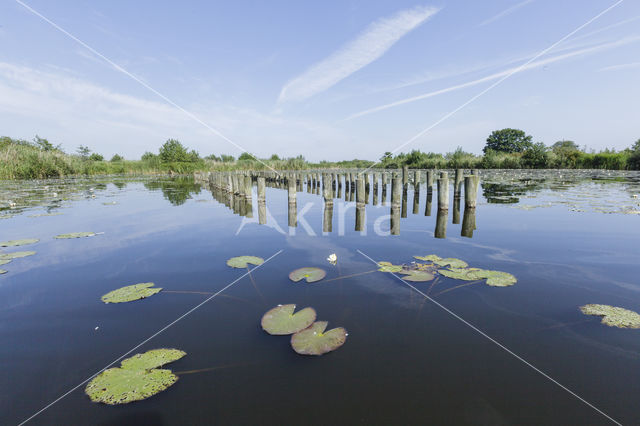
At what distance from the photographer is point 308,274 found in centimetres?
410

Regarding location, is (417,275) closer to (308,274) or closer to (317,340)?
(308,274)

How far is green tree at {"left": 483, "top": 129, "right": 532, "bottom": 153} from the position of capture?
64.4m

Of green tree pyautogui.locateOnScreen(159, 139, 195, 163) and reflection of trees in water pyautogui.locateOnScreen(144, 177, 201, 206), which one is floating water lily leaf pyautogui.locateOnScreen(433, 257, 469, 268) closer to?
reflection of trees in water pyautogui.locateOnScreen(144, 177, 201, 206)

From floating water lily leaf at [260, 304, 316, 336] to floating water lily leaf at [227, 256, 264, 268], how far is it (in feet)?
5.63

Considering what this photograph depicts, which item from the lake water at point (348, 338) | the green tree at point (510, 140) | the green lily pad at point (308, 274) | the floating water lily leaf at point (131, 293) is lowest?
the lake water at point (348, 338)

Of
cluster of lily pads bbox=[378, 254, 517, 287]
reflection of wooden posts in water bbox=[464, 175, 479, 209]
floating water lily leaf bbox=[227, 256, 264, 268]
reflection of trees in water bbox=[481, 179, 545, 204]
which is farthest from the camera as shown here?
reflection of trees in water bbox=[481, 179, 545, 204]

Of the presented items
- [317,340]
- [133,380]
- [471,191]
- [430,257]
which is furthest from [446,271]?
[471,191]

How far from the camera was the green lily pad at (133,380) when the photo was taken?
1.91 m

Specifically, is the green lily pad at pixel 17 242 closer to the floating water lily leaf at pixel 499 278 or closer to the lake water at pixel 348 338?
the lake water at pixel 348 338

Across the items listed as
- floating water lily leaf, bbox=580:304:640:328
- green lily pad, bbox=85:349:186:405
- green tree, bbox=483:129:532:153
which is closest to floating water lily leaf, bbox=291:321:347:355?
green lily pad, bbox=85:349:186:405

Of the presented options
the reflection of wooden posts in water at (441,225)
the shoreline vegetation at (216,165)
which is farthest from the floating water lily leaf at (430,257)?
the shoreline vegetation at (216,165)

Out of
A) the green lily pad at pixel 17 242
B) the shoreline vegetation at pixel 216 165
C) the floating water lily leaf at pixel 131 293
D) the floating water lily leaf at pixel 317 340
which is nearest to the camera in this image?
the floating water lily leaf at pixel 317 340

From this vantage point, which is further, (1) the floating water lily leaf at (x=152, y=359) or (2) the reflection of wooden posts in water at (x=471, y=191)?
(2) the reflection of wooden posts in water at (x=471, y=191)

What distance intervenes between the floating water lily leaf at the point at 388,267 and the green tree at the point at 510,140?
72.6 m
